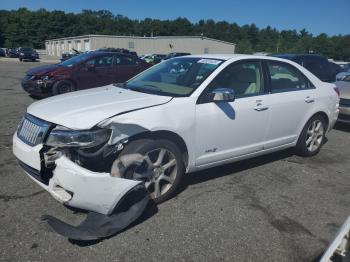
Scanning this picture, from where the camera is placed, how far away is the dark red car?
981 centimetres

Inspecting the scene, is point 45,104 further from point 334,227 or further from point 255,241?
point 334,227

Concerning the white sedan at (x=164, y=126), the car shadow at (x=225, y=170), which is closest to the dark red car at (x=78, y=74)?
the white sedan at (x=164, y=126)

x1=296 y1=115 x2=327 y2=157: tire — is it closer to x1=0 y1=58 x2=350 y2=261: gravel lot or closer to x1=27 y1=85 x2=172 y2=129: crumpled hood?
x1=0 y1=58 x2=350 y2=261: gravel lot

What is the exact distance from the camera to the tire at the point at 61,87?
385 inches

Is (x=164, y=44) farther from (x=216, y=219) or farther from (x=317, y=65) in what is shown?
(x=216, y=219)

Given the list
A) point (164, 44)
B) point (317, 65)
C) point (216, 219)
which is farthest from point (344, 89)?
point (164, 44)

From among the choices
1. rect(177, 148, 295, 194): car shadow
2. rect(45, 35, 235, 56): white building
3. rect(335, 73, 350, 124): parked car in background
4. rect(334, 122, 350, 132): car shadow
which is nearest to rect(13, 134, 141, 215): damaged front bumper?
rect(177, 148, 295, 194): car shadow

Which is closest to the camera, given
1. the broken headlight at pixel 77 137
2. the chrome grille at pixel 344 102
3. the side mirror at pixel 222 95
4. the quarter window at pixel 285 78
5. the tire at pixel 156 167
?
the broken headlight at pixel 77 137

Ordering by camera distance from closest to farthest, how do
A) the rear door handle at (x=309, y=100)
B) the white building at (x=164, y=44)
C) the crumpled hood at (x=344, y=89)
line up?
1. the rear door handle at (x=309, y=100)
2. the crumpled hood at (x=344, y=89)
3. the white building at (x=164, y=44)

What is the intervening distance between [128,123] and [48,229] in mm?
1258

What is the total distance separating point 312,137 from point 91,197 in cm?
391

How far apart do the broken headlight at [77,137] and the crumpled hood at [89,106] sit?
0.06 metres

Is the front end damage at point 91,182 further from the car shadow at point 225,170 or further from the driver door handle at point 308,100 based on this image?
the driver door handle at point 308,100

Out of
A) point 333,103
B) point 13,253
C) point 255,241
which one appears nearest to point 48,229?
point 13,253
